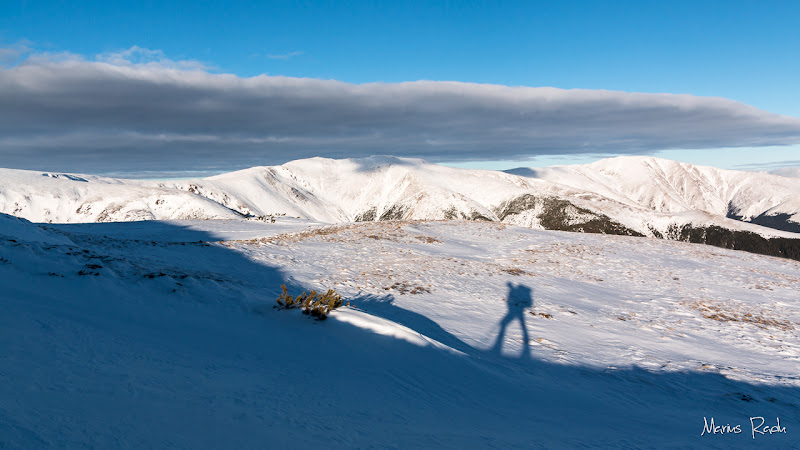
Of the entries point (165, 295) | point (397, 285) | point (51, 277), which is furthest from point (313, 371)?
point (397, 285)

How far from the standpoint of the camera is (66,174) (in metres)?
122

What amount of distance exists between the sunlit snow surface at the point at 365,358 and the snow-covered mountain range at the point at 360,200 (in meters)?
40.0

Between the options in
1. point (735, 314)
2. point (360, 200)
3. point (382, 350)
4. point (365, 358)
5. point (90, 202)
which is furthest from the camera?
point (360, 200)

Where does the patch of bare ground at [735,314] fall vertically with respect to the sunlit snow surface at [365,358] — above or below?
below

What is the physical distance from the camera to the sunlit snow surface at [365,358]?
4051mm

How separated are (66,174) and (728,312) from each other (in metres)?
154

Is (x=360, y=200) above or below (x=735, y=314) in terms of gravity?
above

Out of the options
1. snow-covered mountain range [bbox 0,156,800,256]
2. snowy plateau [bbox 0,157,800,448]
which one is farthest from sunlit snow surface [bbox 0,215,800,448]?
snow-covered mountain range [bbox 0,156,800,256]

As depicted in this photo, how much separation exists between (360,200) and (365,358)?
509 ft

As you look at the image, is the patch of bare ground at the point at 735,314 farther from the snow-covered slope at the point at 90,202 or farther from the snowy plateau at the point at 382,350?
the snow-covered slope at the point at 90,202

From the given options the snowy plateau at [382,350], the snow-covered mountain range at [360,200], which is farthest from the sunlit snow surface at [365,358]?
the snow-covered mountain range at [360,200]

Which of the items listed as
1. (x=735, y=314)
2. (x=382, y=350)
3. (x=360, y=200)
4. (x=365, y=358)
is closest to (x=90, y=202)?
(x=360, y=200)

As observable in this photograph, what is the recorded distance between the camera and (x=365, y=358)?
21.4 ft

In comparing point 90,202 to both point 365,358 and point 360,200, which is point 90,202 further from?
point 365,358
